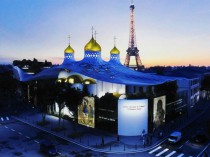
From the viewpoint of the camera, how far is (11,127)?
138 ft

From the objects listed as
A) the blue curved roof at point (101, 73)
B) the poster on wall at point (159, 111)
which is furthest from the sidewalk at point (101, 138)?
the blue curved roof at point (101, 73)

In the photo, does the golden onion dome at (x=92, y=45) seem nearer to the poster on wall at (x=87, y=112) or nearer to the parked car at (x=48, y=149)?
the poster on wall at (x=87, y=112)

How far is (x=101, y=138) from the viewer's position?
35.7 meters

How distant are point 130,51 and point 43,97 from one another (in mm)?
75859

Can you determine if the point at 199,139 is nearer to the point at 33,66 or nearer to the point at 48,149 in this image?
the point at 48,149

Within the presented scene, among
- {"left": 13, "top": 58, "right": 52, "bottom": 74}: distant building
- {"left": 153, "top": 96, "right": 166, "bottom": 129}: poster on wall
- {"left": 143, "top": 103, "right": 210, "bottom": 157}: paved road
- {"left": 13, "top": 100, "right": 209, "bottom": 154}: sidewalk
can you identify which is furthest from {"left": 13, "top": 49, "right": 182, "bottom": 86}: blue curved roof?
{"left": 13, "top": 58, "right": 52, "bottom": 74}: distant building

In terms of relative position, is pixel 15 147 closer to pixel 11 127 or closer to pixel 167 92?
pixel 11 127

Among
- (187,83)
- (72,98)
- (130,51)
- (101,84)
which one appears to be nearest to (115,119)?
(72,98)

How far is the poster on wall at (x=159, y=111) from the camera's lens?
1553 inches

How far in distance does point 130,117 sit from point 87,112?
816cm

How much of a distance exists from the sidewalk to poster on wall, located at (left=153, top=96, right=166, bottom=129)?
1410mm

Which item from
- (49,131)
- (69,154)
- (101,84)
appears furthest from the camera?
(101,84)

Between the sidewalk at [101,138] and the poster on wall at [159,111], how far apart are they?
141cm

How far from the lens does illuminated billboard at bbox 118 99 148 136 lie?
1467 inches
